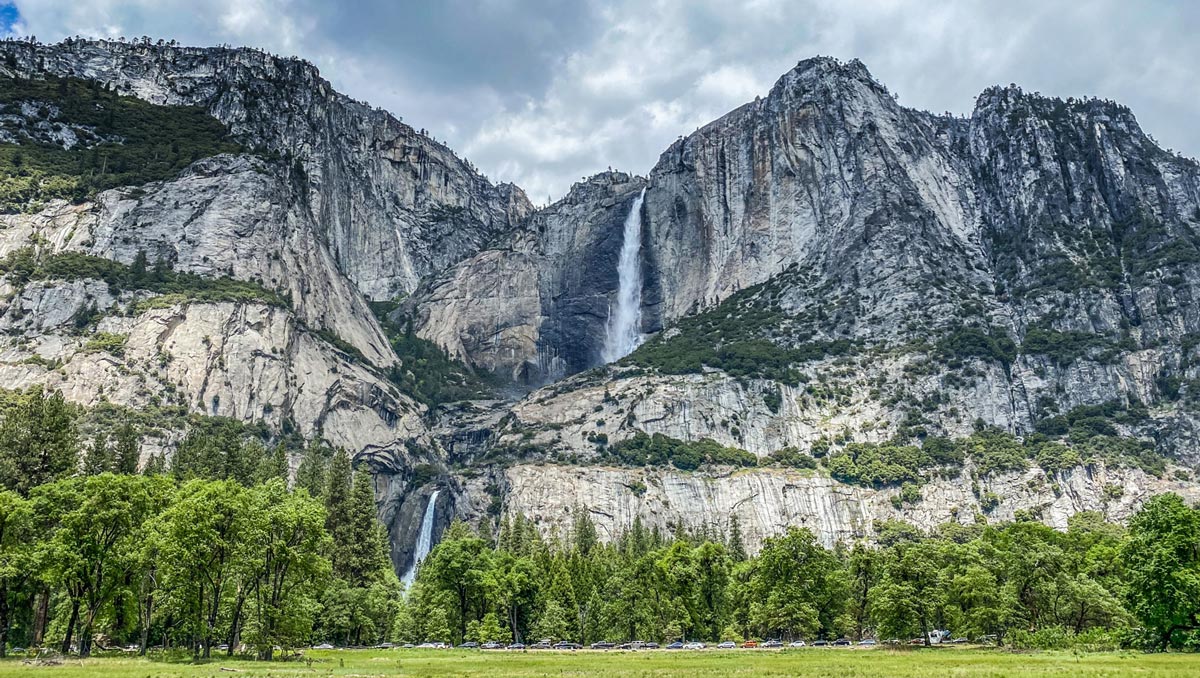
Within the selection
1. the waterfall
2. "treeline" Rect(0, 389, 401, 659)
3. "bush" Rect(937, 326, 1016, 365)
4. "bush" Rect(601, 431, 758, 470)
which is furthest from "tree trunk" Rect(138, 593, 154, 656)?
"bush" Rect(937, 326, 1016, 365)

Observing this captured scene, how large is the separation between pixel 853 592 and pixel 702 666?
3938cm

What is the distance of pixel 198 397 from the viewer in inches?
6196

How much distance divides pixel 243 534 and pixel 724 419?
440 feet

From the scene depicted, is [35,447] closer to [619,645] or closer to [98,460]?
[98,460]

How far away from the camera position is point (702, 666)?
5000 cm

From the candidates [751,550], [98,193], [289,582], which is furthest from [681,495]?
[98,193]

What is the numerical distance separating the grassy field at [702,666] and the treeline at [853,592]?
775 cm

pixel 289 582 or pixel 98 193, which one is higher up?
pixel 98 193

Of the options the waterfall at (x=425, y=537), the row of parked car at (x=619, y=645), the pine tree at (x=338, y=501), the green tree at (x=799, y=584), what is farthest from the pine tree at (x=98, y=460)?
the waterfall at (x=425, y=537)

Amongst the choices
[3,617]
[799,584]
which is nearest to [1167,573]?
[799,584]

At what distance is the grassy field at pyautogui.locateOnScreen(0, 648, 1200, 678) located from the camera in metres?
40.4

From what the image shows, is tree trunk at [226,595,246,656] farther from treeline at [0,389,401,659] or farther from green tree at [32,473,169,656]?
green tree at [32,473,169,656]

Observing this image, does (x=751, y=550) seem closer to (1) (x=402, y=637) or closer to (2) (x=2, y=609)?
(1) (x=402, y=637)

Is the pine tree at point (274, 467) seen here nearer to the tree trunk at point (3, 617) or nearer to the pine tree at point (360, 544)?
the pine tree at point (360, 544)
